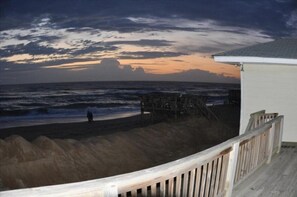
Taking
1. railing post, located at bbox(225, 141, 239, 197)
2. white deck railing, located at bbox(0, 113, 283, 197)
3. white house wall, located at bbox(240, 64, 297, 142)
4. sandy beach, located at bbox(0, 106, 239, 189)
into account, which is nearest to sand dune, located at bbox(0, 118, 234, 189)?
sandy beach, located at bbox(0, 106, 239, 189)

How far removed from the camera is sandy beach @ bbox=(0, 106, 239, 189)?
13117mm

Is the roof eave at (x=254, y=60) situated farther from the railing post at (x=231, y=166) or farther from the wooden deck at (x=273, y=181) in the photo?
the railing post at (x=231, y=166)

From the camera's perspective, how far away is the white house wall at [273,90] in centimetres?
911

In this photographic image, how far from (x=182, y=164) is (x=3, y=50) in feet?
136

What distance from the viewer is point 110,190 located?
2.22m

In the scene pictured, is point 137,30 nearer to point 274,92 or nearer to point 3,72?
point 3,72

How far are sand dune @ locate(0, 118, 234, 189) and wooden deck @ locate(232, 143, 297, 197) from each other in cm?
923

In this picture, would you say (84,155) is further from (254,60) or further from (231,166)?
(231,166)

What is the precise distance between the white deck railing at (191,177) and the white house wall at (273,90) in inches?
125

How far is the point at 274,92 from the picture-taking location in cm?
934

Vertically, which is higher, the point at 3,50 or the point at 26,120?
the point at 3,50

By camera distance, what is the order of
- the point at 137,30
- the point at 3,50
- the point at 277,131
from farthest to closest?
1. the point at 3,50
2. the point at 137,30
3. the point at 277,131

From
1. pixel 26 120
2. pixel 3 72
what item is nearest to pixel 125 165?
pixel 26 120

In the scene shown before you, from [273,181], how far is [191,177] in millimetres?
2782
